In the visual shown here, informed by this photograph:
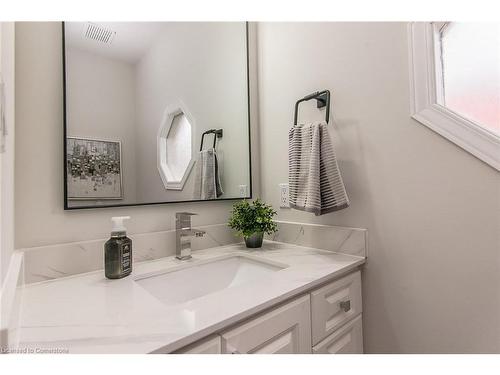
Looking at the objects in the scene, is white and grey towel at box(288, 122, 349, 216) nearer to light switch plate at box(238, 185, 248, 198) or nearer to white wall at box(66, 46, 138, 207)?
light switch plate at box(238, 185, 248, 198)

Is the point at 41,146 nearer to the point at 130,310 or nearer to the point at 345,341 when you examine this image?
the point at 130,310

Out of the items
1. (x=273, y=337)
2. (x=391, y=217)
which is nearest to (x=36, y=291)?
(x=273, y=337)

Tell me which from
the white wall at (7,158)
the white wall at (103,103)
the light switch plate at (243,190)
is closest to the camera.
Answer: the white wall at (7,158)

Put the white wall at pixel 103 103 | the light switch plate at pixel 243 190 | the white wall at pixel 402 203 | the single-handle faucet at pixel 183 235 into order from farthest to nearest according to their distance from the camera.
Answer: the light switch plate at pixel 243 190, the single-handle faucet at pixel 183 235, the white wall at pixel 103 103, the white wall at pixel 402 203

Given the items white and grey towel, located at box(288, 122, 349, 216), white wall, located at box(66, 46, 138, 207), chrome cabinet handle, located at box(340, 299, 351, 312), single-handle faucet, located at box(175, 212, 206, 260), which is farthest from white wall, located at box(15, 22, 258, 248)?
chrome cabinet handle, located at box(340, 299, 351, 312)

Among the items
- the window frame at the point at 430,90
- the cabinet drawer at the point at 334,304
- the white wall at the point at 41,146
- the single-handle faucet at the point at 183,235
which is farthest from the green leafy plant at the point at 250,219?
the window frame at the point at 430,90

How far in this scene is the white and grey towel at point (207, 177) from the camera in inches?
43.6

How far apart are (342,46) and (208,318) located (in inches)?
41.0

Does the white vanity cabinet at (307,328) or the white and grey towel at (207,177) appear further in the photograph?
the white and grey towel at (207,177)

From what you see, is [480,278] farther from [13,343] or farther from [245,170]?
[13,343]

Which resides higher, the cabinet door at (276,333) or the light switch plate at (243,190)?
the light switch plate at (243,190)

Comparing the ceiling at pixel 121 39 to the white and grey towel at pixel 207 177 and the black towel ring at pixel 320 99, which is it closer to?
the white and grey towel at pixel 207 177

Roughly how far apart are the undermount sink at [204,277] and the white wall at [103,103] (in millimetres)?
309

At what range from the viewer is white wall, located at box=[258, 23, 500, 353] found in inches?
28.0
